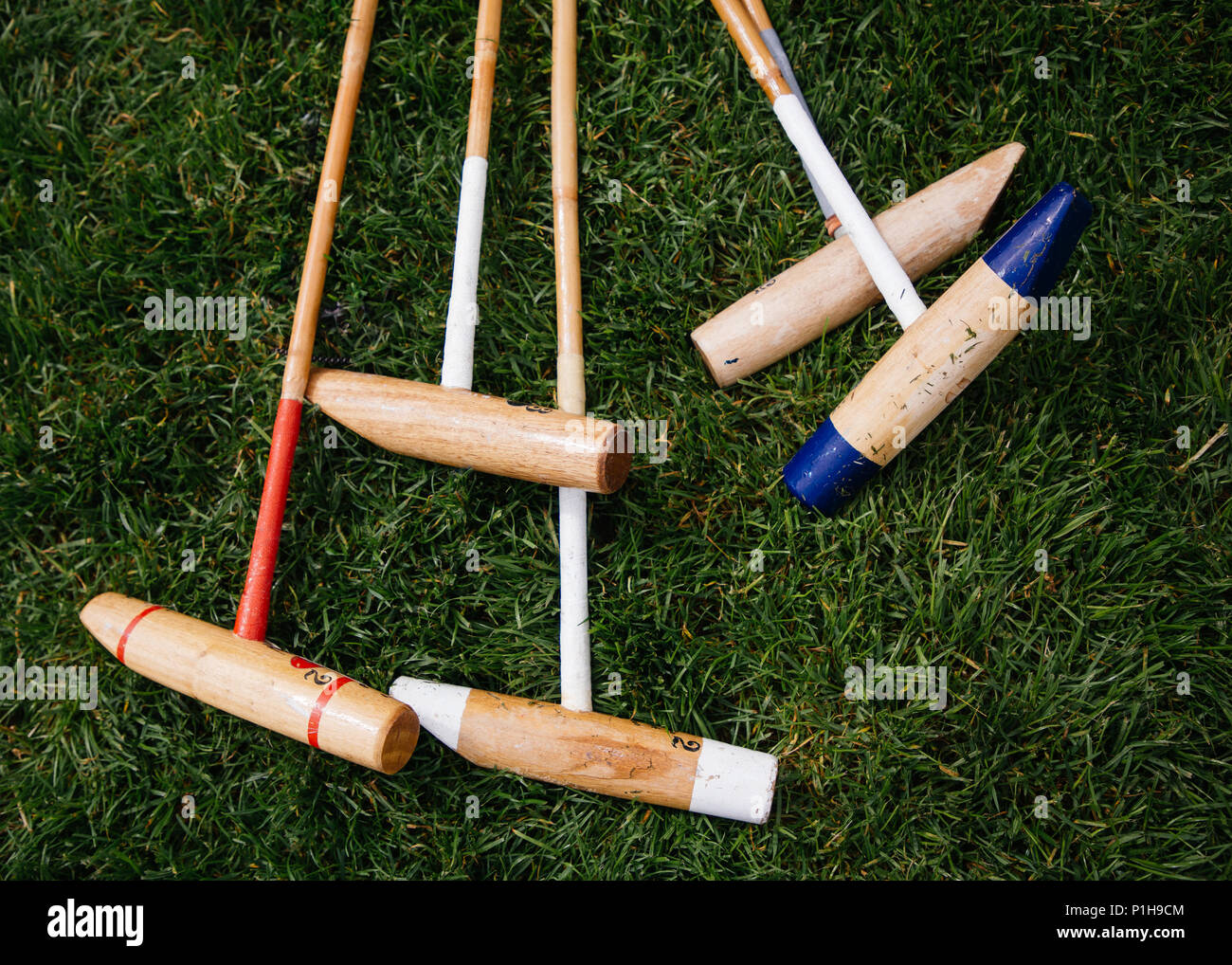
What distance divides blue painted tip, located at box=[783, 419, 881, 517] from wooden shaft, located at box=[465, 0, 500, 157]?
1.30 m

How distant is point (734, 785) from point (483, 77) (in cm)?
217

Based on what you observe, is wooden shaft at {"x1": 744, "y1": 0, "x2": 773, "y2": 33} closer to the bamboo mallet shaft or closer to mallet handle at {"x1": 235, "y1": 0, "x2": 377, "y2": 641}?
the bamboo mallet shaft

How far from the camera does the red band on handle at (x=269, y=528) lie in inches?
96.7

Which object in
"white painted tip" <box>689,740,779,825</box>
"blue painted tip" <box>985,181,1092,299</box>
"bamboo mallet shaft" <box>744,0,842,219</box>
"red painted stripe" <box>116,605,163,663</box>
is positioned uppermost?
"bamboo mallet shaft" <box>744,0,842,219</box>

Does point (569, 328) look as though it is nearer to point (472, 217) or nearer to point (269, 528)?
point (472, 217)

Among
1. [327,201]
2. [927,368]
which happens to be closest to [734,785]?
[927,368]

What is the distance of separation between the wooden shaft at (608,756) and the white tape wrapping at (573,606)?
2.6 inches

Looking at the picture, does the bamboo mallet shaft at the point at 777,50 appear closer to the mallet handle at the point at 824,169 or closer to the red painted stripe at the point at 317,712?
the mallet handle at the point at 824,169

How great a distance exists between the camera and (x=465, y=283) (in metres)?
2.61

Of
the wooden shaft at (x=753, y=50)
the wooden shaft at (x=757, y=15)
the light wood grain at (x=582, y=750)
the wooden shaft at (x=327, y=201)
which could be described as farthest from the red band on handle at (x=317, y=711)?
the wooden shaft at (x=757, y=15)

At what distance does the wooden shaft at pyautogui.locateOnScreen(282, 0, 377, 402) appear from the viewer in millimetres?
2590

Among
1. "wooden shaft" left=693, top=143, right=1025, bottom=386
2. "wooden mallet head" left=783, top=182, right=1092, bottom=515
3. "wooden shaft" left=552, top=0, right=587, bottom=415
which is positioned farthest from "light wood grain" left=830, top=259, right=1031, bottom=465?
"wooden shaft" left=552, top=0, right=587, bottom=415
